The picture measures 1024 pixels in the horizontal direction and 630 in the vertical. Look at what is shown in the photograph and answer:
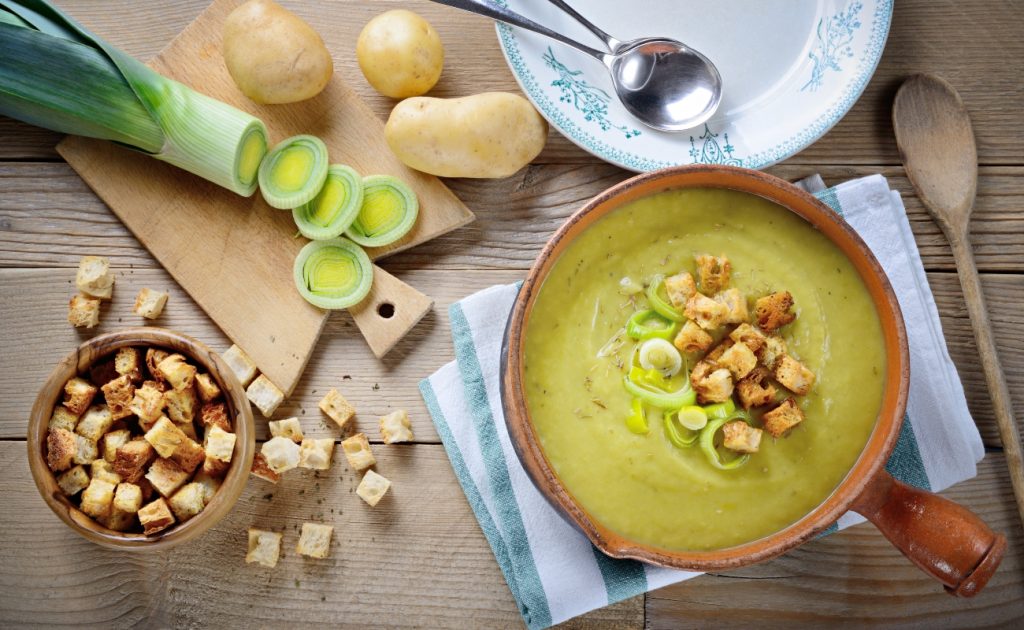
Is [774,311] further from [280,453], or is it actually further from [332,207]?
[280,453]

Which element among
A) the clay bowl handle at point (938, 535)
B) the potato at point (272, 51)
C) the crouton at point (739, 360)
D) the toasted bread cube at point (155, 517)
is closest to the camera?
the clay bowl handle at point (938, 535)

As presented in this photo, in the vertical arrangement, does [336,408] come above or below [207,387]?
below

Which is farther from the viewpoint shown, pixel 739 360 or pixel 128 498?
pixel 128 498

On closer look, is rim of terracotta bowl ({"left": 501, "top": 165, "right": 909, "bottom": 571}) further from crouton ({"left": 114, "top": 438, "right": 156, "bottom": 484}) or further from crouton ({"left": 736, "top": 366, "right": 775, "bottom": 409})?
crouton ({"left": 114, "top": 438, "right": 156, "bottom": 484})

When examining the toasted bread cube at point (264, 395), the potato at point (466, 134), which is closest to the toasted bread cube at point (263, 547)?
the toasted bread cube at point (264, 395)

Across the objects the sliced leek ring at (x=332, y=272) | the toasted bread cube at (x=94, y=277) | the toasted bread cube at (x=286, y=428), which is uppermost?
the sliced leek ring at (x=332, y=272)

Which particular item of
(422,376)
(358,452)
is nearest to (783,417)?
(422,376)

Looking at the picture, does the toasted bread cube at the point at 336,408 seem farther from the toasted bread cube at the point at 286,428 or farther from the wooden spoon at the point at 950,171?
the wooden spoon at the point at 950,171
